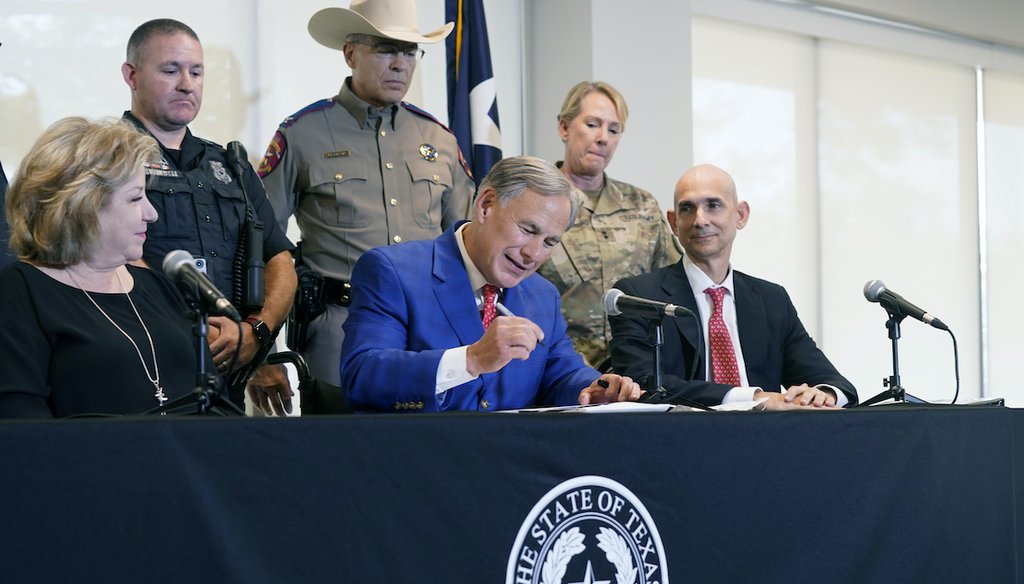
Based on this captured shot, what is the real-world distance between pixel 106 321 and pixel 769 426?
1201mm

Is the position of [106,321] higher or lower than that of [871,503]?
higher

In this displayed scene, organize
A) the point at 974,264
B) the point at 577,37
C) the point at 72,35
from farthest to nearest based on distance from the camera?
the point at 974,264 → the point at 577,37 → the point at 72,35

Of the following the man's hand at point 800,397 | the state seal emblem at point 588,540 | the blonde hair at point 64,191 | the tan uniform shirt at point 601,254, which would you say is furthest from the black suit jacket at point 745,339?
the blonde hair at point 64,191

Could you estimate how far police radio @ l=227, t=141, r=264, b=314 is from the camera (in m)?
2.92

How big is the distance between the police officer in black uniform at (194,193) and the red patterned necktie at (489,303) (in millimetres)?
578

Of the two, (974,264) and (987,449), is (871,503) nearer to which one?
(987,449)

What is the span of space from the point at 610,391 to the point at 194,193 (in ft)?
4.01

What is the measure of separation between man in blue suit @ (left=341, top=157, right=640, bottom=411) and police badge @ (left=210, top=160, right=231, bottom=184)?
698 mm

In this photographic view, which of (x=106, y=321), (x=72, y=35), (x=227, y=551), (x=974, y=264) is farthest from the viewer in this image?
(x=974, y=264)

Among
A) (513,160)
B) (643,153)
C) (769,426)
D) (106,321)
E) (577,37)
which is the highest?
(577,37)

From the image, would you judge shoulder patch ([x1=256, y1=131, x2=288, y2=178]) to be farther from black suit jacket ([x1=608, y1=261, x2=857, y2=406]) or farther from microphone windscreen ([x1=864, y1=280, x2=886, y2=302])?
microphone windscreen ([x1=864, y1=280, x2=886, y2=302])

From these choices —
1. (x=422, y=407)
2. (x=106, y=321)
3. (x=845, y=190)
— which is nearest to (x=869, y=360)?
(x=845, y=190)

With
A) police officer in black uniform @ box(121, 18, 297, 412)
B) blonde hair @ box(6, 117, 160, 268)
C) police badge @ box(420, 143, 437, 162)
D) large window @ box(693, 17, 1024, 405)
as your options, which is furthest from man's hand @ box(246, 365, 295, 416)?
large window @ box(693, 17, 1024, 405)

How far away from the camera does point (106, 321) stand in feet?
6.98
